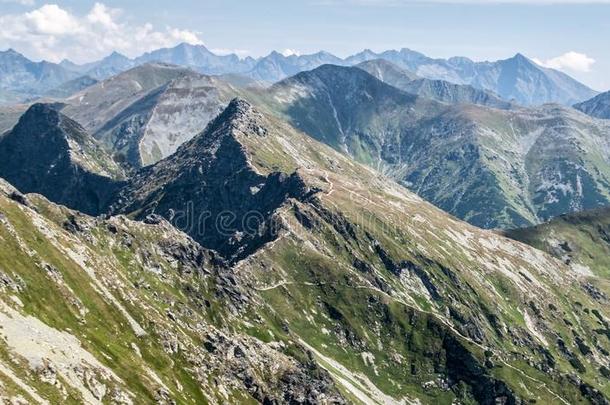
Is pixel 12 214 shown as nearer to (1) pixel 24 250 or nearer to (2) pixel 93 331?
(1) pixel 24 250

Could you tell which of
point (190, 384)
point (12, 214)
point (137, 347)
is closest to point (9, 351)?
point (137, 347)

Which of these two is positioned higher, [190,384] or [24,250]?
[24,250]

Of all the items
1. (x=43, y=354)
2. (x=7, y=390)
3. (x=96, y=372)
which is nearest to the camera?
(x=7, y=390)

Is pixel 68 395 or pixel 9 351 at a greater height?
pixel 9 351

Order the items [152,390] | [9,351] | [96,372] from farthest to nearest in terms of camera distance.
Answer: [152,390] → [96,372] → [9,351]

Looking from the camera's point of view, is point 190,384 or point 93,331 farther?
point 190,384

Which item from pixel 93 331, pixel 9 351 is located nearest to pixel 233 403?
pixel 93 331

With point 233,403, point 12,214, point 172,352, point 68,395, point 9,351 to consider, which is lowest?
point 233,403

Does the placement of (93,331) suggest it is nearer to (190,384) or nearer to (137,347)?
(137,347)

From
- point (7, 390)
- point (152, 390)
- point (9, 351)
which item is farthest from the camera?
point (152, 390)
